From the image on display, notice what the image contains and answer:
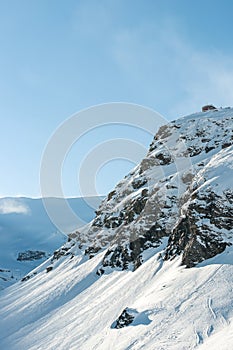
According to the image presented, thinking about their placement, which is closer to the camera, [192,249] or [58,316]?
[192,249]

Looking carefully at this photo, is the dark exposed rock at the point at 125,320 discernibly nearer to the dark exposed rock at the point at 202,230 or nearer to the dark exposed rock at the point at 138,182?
the dark exposed rock at the point at 202,230

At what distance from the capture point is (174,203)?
66.4 meters

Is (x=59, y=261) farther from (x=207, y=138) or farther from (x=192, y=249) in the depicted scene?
(x=192, y=249)

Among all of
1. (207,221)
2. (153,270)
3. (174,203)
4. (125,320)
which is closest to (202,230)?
(207,221)

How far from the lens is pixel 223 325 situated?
31.3 metres

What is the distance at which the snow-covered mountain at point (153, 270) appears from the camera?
35500 mm

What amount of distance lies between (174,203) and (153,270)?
55.7 ft

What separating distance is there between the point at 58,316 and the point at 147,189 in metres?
30.9

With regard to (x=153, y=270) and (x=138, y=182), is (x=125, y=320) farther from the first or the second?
(x=138, y=182)

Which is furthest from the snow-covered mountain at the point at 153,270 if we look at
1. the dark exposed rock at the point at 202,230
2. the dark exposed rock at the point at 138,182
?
the dark exposed rock at the point at 138,182

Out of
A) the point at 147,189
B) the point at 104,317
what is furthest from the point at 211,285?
the point at 147,189

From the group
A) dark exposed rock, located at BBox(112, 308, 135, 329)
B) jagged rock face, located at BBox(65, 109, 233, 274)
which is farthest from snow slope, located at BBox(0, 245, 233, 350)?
jagged rock face, located at BBox(65, 109, 233, 274)

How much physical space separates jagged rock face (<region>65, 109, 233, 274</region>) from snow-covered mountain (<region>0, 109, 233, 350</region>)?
187 millimetres

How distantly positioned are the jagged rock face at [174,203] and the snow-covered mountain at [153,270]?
0.61ft
